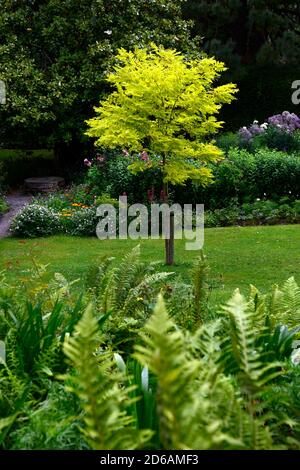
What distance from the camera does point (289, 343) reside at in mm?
2957

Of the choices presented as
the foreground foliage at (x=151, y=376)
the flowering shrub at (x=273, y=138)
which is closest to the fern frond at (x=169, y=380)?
the foreground foliage at (x=151, y=376)

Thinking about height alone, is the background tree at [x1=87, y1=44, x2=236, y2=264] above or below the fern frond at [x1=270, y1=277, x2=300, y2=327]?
above

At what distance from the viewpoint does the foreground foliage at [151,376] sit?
149 centimetres

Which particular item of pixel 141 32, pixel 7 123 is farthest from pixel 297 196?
pixel 7 123

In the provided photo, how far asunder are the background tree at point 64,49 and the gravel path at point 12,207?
1.82 metres

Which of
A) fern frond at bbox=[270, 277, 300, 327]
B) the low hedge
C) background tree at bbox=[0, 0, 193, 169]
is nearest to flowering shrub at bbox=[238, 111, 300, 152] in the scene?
the low hedge

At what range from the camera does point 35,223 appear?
522 inches

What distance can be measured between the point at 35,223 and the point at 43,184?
15.1 ft

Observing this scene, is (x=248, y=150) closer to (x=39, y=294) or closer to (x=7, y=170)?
(x=7, y=170)

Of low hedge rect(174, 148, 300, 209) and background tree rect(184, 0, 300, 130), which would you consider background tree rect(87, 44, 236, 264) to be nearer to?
low hedge rect(174, 148, 300, 209)

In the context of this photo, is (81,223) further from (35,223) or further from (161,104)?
(161,104)

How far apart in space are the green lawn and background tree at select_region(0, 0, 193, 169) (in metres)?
6.14

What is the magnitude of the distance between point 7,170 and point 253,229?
29.8ft

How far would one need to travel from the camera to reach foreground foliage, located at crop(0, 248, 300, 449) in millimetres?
1495
